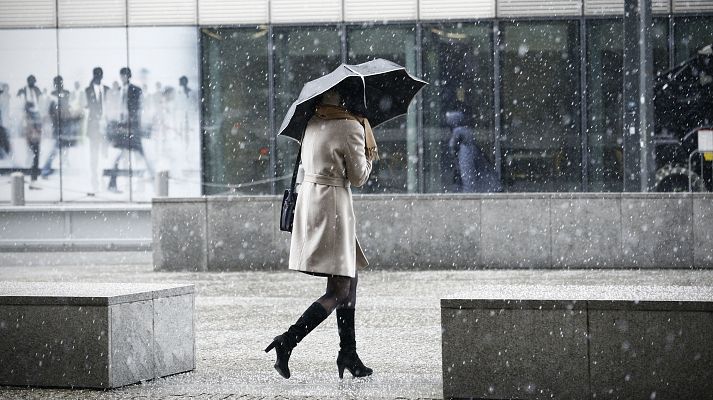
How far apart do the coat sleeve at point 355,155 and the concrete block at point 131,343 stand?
1436mm

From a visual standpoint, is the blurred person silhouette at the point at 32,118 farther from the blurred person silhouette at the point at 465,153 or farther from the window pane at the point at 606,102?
the window pane at the point at 606,102

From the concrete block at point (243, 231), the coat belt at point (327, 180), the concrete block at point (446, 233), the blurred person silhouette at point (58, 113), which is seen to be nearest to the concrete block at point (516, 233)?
the concrete block at point (446, 233)

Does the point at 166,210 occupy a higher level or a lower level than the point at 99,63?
lower

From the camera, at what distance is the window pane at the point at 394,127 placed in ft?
79.8

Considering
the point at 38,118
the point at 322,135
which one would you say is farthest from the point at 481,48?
the point at 322,135

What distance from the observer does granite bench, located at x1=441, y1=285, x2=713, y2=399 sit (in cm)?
561

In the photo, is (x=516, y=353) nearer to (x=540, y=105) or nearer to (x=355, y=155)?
(x=355, y=155)

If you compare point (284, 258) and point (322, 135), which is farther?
point (284, 258)

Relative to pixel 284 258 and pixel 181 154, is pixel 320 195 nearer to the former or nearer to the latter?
pixel 284 258

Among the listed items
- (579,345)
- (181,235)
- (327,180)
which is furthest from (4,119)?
(579,345)

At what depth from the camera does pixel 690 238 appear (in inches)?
567

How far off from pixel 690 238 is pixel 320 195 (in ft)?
29.4

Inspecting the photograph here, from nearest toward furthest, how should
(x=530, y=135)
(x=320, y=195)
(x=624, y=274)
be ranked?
(x=320, y=195), (x=624, y=274), (x=530, y=135)

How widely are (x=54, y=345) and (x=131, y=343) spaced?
0.43m
